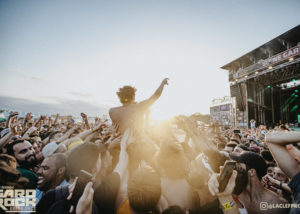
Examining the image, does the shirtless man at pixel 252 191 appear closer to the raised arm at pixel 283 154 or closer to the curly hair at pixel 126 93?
the raised arm at pixel 283 154

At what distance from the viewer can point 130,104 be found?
2320 millimetres

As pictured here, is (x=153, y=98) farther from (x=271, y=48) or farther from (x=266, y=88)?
(x=271, y=48)

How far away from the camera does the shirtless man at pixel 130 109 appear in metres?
2.24

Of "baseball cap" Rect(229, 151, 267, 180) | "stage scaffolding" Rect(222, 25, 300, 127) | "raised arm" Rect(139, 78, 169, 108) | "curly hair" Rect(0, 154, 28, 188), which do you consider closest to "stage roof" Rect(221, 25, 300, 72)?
"stage scaffolding" Rect(222, 25, 300, 127)

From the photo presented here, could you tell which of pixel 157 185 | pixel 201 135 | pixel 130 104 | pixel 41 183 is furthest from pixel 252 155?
pixel 41 183

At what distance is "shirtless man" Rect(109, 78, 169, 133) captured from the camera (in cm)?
224

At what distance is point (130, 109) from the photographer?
88.8 inches

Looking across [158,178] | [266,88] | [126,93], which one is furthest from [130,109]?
[266,88]

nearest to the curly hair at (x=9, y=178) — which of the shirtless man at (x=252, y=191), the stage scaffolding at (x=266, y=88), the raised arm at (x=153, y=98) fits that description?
the raised arm at (x=153, y=98)

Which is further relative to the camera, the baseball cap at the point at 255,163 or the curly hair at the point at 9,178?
the baseball cap at the point at 255,163

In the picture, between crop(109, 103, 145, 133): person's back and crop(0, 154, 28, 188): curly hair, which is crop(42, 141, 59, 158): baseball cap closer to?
crop(0, 154, 28, 188): curly hair

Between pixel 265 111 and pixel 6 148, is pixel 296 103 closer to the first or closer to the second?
pixel 265 111

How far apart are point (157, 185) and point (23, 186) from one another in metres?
1.38

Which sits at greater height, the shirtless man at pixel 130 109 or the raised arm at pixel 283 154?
the shirtless man at pixel 130 109
